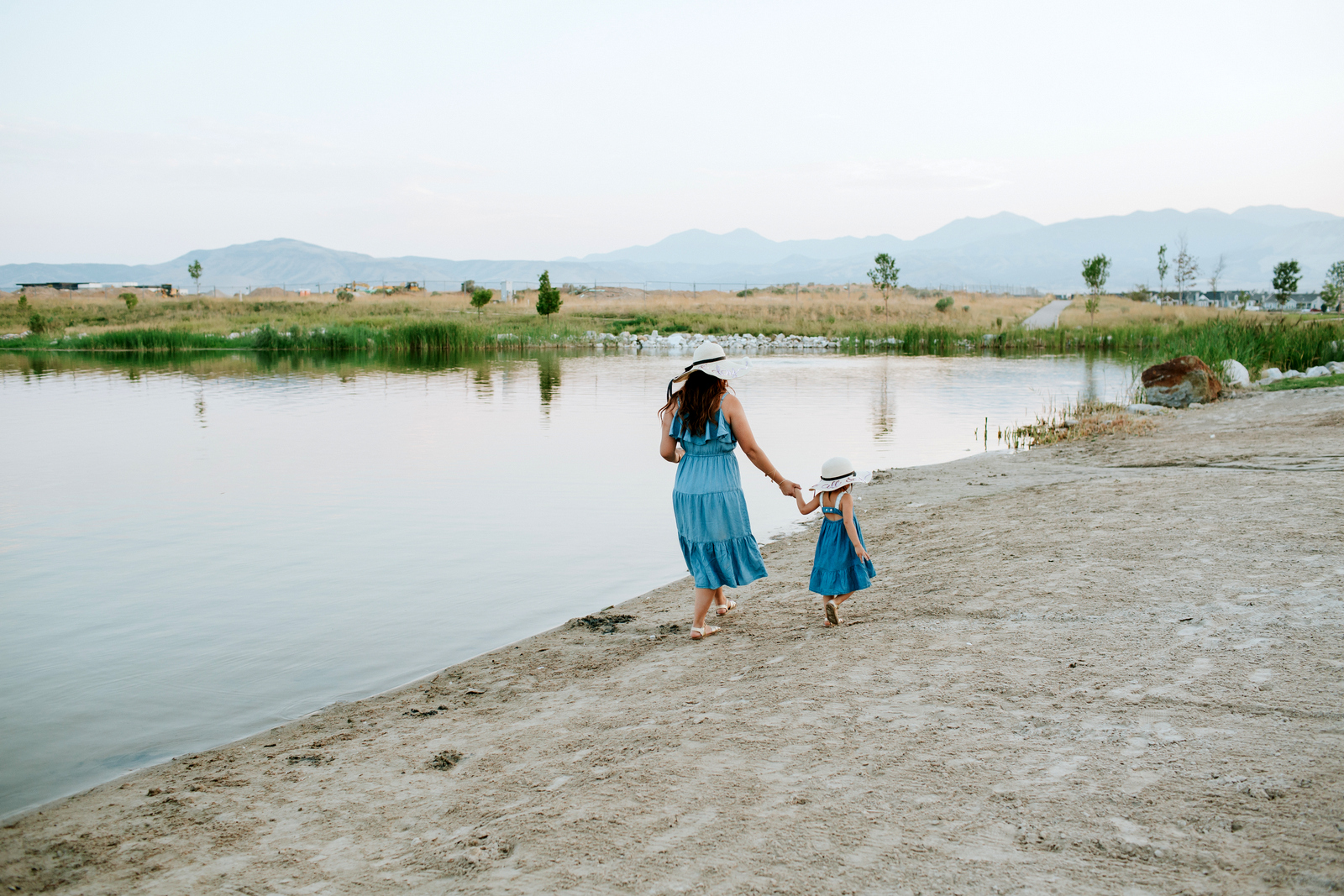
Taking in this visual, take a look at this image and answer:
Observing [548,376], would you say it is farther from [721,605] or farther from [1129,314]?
[1129,314]

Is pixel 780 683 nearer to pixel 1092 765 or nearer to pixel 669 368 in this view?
pixel 1092 765

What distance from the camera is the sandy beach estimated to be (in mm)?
2789

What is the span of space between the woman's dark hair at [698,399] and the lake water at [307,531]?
243cm

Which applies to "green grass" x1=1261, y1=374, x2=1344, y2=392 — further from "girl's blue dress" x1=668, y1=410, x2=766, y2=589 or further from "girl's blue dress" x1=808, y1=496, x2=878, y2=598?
"girl's blue dress" x1=668, y1=410, x2=766, y2=589

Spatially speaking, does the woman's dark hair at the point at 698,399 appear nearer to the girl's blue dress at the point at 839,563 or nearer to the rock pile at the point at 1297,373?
the girl's blue dress at the point at 839,563

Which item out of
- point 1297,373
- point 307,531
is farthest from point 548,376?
point 1297,373

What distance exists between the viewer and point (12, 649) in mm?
6676

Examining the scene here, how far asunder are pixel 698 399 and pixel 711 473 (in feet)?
1.51

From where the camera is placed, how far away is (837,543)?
5.45m

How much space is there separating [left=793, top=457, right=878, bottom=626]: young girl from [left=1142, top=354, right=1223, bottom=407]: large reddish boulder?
13484 mm

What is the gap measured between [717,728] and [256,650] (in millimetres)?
4130

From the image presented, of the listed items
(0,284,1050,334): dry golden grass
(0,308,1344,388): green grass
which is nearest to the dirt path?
(0,284,1050,334): dry golden grass

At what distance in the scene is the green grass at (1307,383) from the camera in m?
15.7

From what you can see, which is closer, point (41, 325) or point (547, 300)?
point (41, 325)
